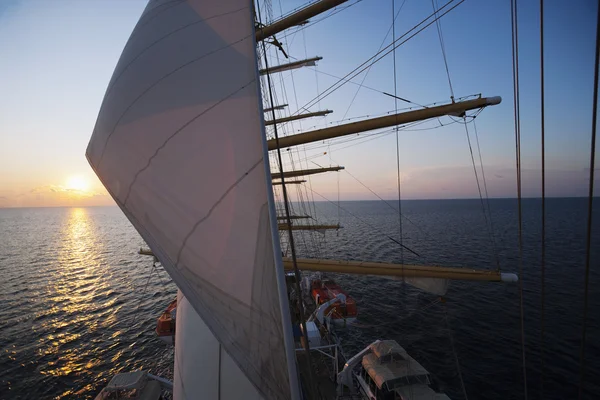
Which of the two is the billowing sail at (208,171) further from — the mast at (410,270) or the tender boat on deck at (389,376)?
the tender boat on deck at (389,376)

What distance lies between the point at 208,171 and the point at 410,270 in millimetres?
11153

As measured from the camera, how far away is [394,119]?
35.9 ft

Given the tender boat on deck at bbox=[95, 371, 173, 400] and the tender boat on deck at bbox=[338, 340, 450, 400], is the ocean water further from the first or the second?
the tender boat on deck at bbox=[95, 371, 173, 400]

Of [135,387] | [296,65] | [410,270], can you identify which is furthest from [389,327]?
[296,65]

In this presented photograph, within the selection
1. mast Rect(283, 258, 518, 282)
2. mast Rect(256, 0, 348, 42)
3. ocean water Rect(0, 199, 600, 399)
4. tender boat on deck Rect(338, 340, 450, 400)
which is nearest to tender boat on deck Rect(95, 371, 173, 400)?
ocean water Rect(0, 199, 600, 399)

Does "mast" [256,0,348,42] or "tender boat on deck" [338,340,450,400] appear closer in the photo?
"tender boat on deck" [338,340,450,400]

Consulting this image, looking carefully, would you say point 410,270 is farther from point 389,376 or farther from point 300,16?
point 300,16

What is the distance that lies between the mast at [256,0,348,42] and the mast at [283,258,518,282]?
10667 millimetres

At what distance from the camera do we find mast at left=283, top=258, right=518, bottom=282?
36.0ft

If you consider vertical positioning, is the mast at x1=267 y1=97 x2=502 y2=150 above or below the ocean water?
above

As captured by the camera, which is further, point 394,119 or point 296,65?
point 296,65

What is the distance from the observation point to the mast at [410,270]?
11.0 m

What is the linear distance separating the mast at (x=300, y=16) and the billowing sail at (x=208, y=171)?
8019 mm

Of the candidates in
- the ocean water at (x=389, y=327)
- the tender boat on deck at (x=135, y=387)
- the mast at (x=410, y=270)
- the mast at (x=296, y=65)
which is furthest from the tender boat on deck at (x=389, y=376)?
the mast at (x=296, y=65)
